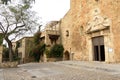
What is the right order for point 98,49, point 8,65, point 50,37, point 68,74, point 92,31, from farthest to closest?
point 50,37, point 92,31, point 98,49, point 8,65, point 68,74

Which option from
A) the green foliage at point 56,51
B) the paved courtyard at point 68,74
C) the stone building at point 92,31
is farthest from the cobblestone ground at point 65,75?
the green foliage at point 56,51

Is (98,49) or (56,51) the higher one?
(98,49)

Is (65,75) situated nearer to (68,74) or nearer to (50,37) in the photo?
(68,74)

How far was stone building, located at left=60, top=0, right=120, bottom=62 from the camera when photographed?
1719 centimetres

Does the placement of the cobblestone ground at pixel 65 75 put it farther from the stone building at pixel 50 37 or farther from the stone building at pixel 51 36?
the stone building at pixel 51 36

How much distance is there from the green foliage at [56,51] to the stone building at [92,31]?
802mm

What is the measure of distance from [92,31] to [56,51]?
8398mm

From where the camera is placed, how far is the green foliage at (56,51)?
88.3 ft

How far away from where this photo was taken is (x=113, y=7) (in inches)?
679

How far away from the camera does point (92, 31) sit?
798 inches

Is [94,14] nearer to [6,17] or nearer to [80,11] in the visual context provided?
[80,11]

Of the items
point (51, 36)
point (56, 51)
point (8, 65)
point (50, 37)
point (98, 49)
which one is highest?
point (51, 36)

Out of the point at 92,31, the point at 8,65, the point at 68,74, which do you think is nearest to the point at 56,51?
the point at 92,31

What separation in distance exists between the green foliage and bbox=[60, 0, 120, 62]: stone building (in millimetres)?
802
